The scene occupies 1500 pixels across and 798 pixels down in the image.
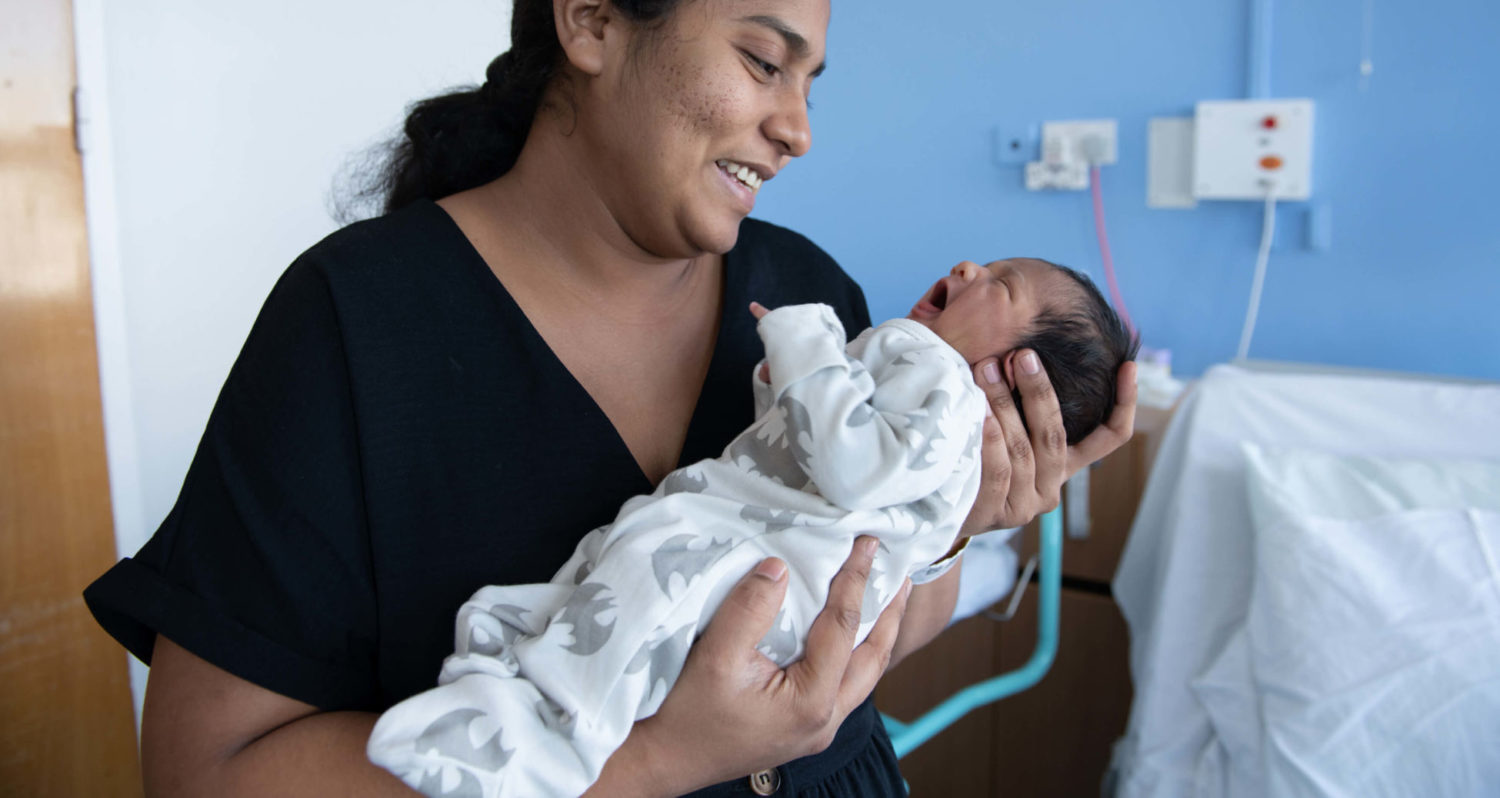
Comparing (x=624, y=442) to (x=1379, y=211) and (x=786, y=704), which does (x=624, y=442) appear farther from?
(x=1379, y=211)

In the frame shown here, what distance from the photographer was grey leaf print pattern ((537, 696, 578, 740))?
0.77 metres

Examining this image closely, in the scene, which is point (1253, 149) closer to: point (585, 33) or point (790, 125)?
point (790, 125)

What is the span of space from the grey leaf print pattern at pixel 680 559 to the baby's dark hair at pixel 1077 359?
433 mm

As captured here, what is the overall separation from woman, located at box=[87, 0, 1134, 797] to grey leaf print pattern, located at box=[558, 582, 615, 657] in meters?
0.08

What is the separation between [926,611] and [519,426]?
517 mm

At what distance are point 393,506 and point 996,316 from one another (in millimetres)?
667

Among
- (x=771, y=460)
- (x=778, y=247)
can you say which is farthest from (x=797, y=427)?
(x=778, y=247)

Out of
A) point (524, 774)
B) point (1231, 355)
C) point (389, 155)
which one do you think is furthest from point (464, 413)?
point (1231, 355)

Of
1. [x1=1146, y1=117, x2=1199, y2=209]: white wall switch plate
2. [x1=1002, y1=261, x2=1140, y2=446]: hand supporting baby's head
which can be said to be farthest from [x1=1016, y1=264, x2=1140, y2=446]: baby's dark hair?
[x1=1146, y1=117, x2=1199, y2=209]: white wall switch plate

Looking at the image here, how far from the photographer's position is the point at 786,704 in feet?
2.68

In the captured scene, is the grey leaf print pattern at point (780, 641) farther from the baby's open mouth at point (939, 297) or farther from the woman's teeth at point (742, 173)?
the baby's open mouth at point (939, 297)

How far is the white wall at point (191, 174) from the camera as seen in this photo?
77.4 inches

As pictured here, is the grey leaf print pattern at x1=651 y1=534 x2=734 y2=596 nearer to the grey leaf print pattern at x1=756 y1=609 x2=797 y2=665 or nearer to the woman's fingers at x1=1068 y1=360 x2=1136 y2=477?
the grey leaf print pattern at x1=756 y1=609 x2=797 y2=665

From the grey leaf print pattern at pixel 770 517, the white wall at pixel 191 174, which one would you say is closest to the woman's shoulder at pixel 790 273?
the grey leaf print pattern at pixel 770 517
